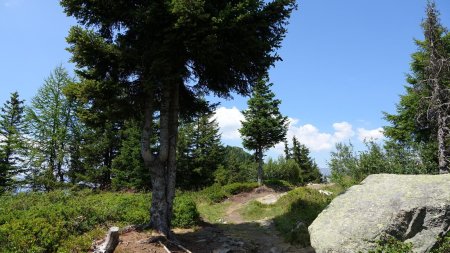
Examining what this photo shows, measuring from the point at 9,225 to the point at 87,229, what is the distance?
2.21 meters

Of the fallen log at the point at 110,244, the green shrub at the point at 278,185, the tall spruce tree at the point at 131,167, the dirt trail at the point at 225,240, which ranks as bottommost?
the dirt trail at the point at 225,240

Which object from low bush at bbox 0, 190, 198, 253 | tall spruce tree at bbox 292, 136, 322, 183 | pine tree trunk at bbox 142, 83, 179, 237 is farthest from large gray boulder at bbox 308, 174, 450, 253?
tall spruce tree at bbox 292, 136, 322, 183

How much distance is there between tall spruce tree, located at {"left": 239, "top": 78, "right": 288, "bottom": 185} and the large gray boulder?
22.3m

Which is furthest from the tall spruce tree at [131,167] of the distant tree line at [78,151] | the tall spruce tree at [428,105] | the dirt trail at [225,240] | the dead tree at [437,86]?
the dead tree at [437,86]

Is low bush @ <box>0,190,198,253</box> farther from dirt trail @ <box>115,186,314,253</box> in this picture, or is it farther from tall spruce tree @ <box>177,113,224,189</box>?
tall spruce tree @ <box>177,113,224,189</box>

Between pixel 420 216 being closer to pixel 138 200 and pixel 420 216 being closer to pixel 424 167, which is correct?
pixel 424 167

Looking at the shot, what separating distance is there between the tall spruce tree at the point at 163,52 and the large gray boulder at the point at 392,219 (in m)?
5.46

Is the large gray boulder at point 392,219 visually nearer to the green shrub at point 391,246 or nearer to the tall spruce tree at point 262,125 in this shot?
the green shrub at point 391,246

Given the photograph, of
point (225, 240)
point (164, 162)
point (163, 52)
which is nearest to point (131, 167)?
point (164, 162)

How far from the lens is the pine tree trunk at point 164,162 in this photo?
11.2m

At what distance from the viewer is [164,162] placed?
11766mm

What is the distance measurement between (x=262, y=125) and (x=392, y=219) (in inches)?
918

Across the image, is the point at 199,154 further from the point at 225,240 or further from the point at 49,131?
the point at 225,240

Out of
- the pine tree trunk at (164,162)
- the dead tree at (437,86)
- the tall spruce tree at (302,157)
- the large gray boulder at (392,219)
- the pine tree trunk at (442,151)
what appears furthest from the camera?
the tall spruce tree at (302,157)
